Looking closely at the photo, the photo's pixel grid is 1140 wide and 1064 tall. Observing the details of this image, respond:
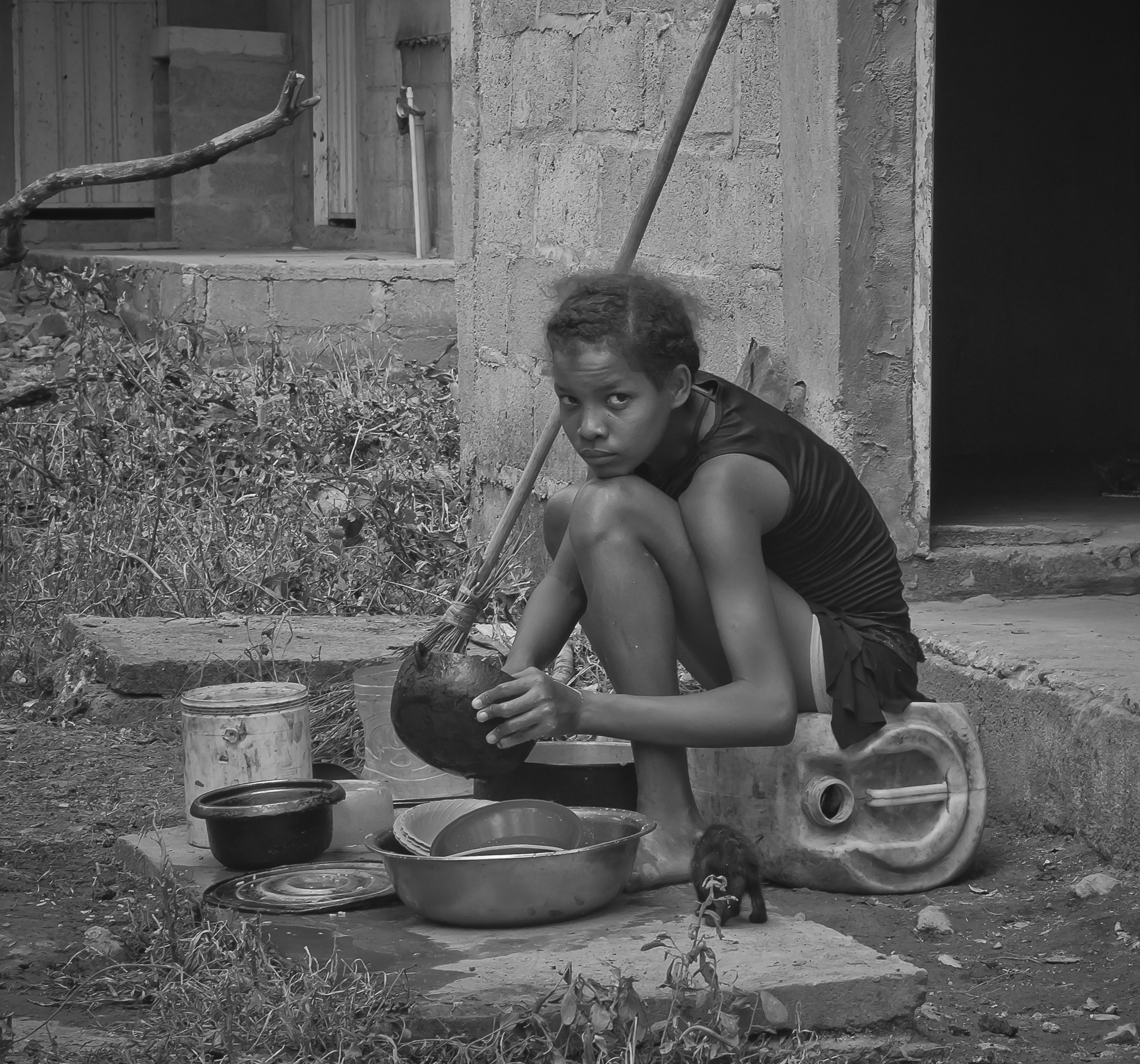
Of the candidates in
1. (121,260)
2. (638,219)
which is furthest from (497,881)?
(121,260)

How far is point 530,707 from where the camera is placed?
258 cm

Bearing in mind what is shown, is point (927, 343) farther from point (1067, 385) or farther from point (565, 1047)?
point (1067, 385)

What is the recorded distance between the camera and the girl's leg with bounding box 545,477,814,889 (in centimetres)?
277

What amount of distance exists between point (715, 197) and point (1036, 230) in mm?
2754

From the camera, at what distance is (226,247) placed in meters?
10.2

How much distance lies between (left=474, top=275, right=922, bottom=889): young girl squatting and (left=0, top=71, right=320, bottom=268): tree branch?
0.58 m

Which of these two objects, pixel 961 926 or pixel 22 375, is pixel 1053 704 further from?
pixel 22 375

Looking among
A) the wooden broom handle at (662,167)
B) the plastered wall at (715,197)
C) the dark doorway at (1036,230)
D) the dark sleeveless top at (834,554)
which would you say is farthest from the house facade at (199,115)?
the dark sleeveless top at (834,554)

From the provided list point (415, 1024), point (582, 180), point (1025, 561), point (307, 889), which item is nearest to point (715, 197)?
point (582, 180)

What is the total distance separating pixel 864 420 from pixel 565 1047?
1.98m

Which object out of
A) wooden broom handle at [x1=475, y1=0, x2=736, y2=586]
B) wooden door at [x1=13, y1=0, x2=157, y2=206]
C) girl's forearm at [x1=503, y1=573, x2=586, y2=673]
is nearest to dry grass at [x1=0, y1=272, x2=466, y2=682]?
wooden broom handle at [x1=475, y1=0, x2=736, y2=586]

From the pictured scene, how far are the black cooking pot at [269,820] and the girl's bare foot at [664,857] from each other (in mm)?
543

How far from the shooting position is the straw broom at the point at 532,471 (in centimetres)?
296

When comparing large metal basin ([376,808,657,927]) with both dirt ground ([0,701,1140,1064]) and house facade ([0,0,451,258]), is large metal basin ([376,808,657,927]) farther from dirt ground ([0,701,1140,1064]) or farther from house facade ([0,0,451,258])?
house facade ([0,0,451,258])
